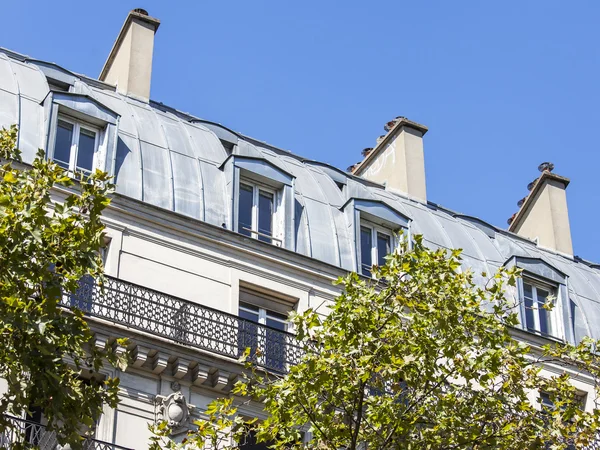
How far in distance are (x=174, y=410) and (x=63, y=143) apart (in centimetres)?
483

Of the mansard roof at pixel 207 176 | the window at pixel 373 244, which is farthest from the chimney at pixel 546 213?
the window at pixel 373 244

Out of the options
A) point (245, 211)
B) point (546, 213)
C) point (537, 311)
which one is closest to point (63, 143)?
point (245, 211)

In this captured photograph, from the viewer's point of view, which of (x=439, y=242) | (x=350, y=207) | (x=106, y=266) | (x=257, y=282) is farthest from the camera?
(x=439, y=242)

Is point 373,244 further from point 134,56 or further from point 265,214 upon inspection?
point 134,56

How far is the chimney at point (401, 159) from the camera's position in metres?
27.8

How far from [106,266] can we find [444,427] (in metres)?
6.57

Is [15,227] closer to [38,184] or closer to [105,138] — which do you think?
[38,184]

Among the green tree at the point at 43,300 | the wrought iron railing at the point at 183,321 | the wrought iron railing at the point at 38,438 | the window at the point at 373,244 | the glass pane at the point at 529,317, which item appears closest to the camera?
the green tree at the point at 43,300

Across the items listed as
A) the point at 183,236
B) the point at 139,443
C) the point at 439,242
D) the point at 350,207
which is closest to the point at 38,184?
the point at 139,443

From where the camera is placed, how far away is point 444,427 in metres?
16.2

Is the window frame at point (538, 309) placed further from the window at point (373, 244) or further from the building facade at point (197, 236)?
the window at point (373, 244)

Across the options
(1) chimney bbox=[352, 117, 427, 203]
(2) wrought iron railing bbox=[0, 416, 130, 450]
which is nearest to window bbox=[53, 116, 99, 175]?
(2) wrought iron railing bbox=[0, 416, 130, 450]

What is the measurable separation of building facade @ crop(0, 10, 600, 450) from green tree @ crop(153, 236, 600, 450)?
6.34 feet

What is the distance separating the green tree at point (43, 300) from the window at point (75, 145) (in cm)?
651
